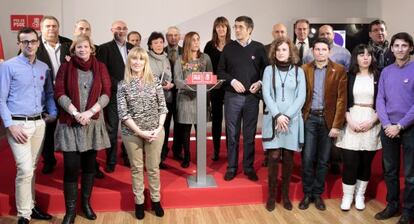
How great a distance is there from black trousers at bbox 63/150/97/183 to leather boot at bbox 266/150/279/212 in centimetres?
149

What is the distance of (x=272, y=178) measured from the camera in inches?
140

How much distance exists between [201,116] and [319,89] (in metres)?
1.05

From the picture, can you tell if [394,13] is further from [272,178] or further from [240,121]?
[272,178]

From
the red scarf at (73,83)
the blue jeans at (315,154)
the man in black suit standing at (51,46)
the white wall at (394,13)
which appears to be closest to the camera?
the red scarf at (73,83)

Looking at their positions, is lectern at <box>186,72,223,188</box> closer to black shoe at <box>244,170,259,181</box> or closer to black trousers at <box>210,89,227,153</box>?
black shoe at <box>244,170,259,181</box>

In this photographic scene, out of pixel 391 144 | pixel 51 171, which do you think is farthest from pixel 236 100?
pixel 51 171

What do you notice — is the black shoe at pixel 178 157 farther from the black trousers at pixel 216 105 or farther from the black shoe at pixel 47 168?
the black shoe at pixel 47 168

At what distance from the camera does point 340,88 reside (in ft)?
11.1

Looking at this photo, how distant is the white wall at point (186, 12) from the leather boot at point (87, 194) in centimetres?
333

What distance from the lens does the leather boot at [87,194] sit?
326 centimetres

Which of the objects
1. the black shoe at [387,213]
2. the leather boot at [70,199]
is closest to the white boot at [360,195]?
the black shoe at [387,213]

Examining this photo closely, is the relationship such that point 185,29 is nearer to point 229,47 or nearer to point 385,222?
point 229,47

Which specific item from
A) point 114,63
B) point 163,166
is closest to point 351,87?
point 163,166

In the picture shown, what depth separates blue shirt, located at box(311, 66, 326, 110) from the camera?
11.2ft
